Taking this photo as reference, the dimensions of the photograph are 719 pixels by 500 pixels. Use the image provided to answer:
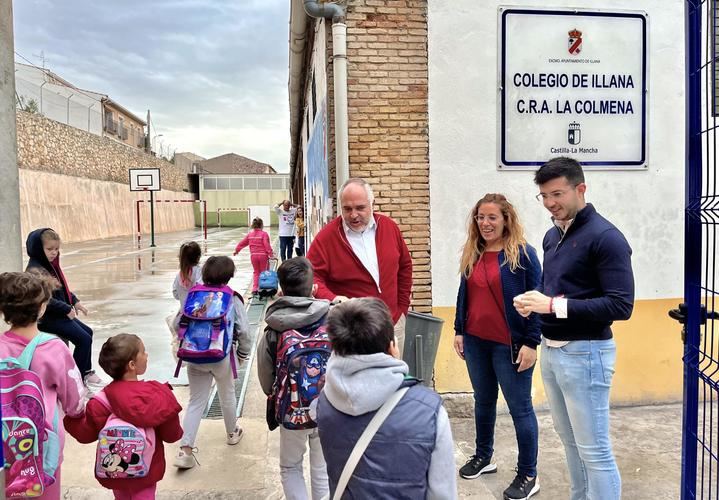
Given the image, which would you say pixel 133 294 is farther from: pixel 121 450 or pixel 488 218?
pixel 488 218

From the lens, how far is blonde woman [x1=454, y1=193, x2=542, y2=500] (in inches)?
126

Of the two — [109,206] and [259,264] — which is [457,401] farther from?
[109,206]

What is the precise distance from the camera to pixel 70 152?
3089 cm

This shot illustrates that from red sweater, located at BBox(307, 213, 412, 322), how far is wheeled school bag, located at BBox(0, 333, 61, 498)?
61.6 inches

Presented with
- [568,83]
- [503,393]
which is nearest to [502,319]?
[503,393]

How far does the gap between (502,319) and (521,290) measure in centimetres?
21

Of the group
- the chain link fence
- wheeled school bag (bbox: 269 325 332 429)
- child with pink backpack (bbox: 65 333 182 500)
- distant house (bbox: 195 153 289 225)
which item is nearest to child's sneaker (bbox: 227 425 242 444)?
child with pink backpack (bbox: 65 333 182 500)

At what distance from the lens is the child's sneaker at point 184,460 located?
3.77 m

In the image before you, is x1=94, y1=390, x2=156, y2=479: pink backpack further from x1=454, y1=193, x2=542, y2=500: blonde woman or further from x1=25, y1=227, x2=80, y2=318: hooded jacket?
x1=25, y1=227, x2=80, y2=318: hooded jacket

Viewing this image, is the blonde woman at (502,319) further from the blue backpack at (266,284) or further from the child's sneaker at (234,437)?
the blue backpack at (266,284)

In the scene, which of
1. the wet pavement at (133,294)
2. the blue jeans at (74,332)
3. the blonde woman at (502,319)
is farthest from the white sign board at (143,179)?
the blonde woman at (502,319)

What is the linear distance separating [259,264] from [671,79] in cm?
799

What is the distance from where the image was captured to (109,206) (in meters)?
35.1

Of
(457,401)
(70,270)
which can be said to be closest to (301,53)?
(457,401)
